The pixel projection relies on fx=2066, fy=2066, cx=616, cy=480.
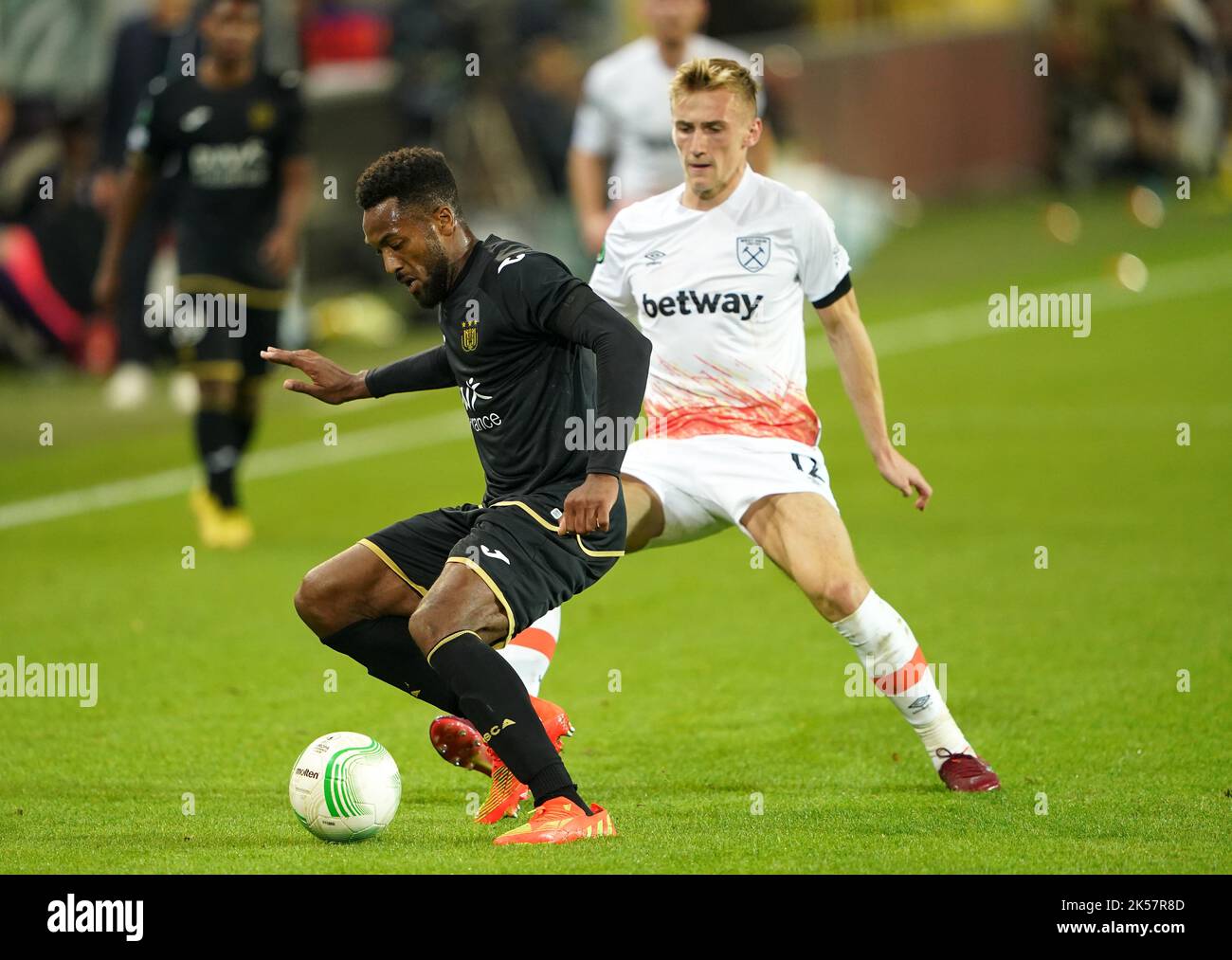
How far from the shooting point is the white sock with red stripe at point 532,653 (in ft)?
21.2

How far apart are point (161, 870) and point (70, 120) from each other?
12.9 meters

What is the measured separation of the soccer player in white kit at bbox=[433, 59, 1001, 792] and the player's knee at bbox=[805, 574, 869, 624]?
0.17 feet

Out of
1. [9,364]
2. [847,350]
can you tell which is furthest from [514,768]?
[9,364]

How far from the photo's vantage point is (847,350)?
661 centimetres

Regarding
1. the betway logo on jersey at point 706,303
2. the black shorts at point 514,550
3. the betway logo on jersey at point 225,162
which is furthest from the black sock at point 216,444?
the black shorts at point 514,550

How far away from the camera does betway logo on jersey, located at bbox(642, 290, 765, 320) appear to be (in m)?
6.74

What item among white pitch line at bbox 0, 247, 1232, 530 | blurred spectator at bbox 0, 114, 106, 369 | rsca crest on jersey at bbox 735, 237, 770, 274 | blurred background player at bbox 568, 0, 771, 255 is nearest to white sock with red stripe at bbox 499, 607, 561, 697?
rsca crest on jersey at bbox 735, 237, 770, 274

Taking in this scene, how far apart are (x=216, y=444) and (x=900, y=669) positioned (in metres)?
5.36

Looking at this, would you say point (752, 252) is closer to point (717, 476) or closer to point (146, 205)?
point (717, 476)

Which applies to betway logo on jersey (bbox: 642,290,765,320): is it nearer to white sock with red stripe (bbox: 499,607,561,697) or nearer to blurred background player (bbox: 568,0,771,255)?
white sock with red stripe (bbox: 499,607,561,697)

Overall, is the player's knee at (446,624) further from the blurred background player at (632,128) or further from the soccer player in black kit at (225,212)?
the blurred background player at (632,128)

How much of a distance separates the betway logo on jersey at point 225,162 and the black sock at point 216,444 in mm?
1188

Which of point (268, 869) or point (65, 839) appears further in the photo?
point (65, 839)

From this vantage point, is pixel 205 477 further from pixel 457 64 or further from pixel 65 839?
pixel 457 64
